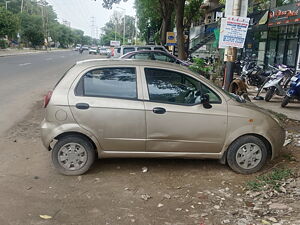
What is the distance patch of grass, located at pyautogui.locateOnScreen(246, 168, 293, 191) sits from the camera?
421cm

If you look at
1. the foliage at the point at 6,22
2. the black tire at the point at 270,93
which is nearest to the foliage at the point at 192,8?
the black tire at the point at 270,93

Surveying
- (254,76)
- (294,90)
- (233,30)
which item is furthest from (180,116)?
(254,76)

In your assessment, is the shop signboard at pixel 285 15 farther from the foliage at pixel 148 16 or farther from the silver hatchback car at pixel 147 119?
A: the silver hatchback car at pixel 147 119

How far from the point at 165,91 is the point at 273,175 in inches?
76.1

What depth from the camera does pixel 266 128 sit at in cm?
460

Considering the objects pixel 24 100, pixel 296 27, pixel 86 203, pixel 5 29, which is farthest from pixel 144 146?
pixel 5 29

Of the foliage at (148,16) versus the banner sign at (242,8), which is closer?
the banner sign at (242,8)

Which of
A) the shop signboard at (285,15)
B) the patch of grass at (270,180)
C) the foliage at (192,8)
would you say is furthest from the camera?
the foliage at (192,8)

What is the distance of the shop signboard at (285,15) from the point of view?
15117 mm

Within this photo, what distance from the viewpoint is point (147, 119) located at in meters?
4.42

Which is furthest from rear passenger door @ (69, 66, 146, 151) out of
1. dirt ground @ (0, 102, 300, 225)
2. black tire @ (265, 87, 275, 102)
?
black tire @ (265, 87, 275, 102)

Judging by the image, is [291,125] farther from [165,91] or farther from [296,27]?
[296,27]

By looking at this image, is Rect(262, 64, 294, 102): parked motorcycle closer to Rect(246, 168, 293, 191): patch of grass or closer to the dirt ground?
the dirt ground

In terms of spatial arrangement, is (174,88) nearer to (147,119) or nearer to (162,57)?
(147,119)
